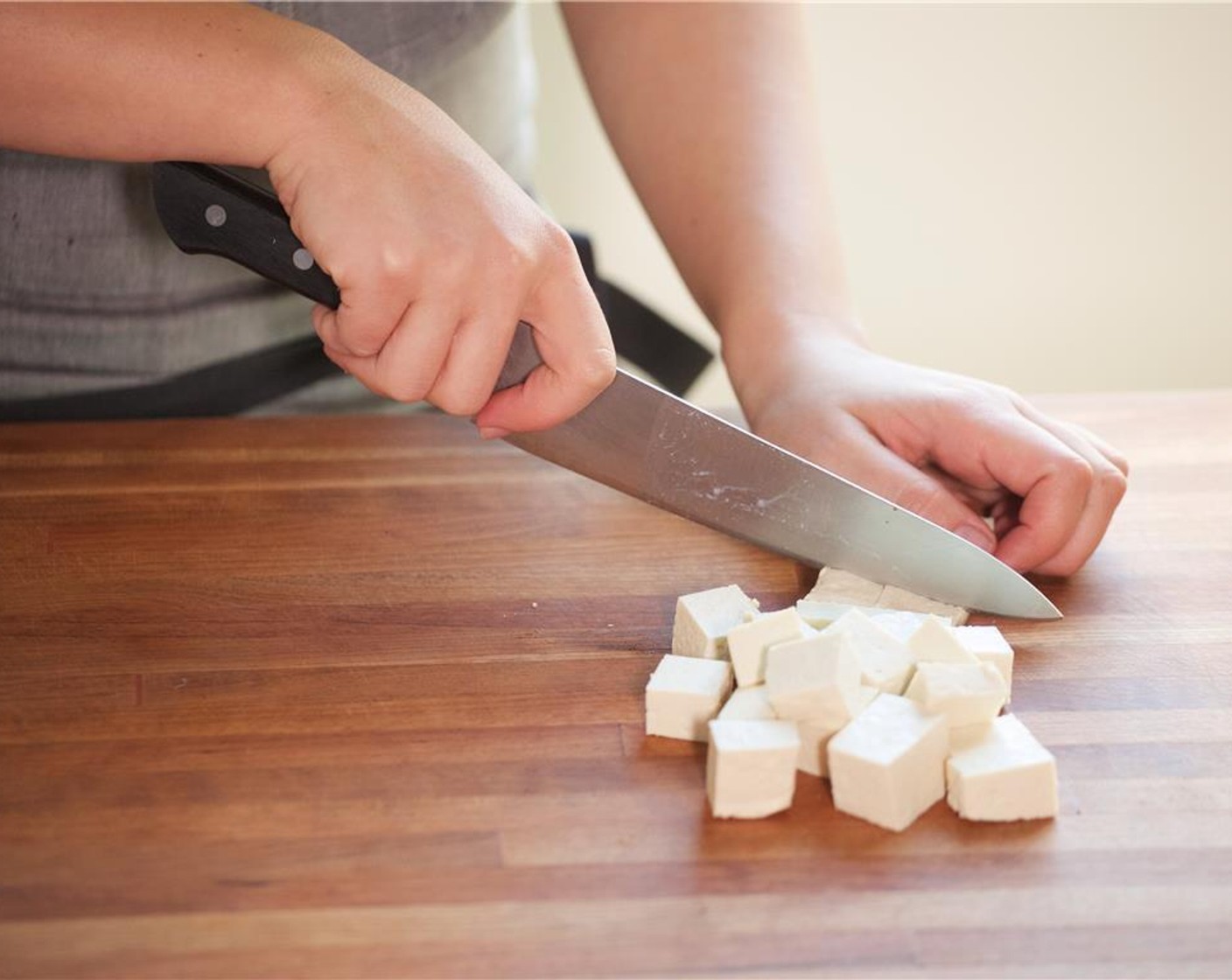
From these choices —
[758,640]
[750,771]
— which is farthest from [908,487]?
[750,771]

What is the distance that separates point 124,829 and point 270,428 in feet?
1.94

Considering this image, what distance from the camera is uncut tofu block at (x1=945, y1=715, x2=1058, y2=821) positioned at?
2.90 ft

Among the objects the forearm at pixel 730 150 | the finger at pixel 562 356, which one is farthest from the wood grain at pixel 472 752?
the forearm at pixel 730 150

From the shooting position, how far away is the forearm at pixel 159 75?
952 mm

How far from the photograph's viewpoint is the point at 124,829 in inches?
34.1

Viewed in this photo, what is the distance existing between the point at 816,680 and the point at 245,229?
0.53m

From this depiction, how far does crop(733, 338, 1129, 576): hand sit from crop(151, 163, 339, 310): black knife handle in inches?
17.2

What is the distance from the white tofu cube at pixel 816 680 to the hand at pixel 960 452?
291 mm

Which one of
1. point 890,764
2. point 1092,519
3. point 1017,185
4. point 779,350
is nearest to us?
point 890,764

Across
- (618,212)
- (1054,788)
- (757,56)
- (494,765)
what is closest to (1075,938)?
(1054,788)

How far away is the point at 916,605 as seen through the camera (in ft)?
3.73

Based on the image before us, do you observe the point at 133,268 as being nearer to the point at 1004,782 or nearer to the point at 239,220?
the point at 239,220

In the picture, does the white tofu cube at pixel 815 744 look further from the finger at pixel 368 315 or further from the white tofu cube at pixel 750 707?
the finger at pixel 368 315

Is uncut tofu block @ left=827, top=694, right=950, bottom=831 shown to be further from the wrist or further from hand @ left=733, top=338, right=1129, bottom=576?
the wrist
